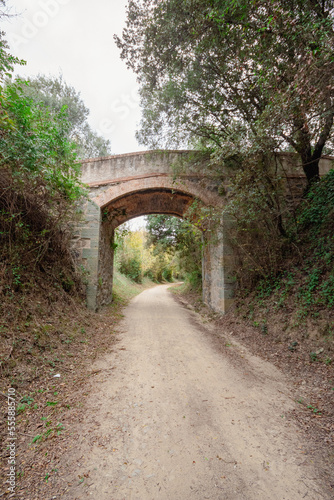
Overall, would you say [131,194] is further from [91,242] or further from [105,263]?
[105,263]

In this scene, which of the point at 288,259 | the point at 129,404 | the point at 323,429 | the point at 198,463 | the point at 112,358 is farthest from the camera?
the point at 288,259

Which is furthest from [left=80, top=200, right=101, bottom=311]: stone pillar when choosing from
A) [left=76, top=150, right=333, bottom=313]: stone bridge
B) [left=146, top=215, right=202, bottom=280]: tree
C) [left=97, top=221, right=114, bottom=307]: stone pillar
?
[left=146, top=215, right=202, bottom=280]: tree

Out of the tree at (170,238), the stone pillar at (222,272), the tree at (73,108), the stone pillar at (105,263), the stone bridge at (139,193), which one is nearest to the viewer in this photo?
the stone pillar at (222,272)

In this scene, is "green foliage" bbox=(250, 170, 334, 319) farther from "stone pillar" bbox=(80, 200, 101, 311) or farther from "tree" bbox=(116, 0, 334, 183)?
"stone pillar" bbox=(80, 200, 101, 311)

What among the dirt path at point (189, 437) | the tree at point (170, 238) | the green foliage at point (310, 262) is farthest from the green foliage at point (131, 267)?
the dirt path at point (189, 437)

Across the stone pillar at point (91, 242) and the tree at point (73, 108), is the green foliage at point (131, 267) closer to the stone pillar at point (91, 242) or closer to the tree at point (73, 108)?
the tree at point (73, 108)

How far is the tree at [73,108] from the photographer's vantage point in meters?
14.9

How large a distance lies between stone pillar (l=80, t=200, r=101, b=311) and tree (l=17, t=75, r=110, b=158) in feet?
31.2

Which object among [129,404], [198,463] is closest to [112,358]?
[129,404]

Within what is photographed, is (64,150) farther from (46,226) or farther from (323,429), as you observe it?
(323,429)

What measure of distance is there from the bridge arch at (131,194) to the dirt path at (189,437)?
3395 millimetres

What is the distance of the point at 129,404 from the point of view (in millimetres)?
2359

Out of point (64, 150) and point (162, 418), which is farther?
point (64, 150)

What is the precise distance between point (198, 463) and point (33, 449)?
1.38m
